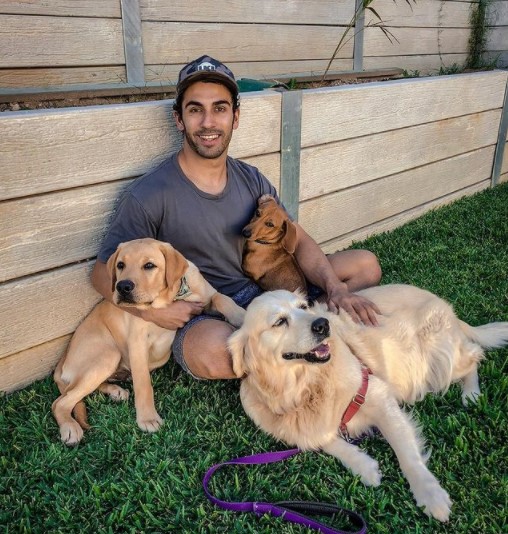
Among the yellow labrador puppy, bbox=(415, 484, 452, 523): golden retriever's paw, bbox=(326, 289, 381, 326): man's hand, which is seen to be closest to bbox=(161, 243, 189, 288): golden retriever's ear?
the yellow labrador puppy

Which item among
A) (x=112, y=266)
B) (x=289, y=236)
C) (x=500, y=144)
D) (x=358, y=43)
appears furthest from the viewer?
(x=500, y=144)

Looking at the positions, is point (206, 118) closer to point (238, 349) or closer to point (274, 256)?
point (274, 256)

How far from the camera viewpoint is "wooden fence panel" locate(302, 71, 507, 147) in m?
3.79

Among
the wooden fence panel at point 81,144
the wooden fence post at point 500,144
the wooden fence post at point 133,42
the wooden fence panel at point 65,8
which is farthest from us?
the wooden fence post at point 500,144

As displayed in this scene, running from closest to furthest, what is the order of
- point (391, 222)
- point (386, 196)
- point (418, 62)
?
point (386, 196), point (391, 222), point (418, 62)

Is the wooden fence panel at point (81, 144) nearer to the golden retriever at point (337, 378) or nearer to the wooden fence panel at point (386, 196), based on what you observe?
the golden retriever at point (337, 378)

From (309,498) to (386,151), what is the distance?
3223mm

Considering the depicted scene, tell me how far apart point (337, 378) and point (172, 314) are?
0.88m

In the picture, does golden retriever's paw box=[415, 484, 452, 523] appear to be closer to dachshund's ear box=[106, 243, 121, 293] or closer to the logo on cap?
dachshund's ear box=[106, 243, 121, 293]

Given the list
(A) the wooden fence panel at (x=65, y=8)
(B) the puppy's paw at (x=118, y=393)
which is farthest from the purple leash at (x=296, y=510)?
(A) the wooden fence panel at (x=65, y=8)

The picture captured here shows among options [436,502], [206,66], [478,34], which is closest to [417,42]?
[478,34]

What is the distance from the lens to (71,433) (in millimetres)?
2330

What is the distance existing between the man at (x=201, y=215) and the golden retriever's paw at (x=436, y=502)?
2.67ft

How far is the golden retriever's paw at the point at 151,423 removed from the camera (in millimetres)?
2387
